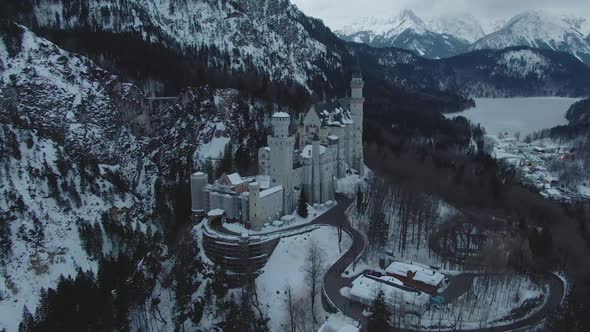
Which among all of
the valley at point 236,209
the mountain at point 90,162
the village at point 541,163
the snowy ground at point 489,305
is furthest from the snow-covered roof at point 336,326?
the village at point 541,163

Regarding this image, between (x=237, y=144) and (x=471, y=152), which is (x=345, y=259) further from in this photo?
(x=471, y=152)

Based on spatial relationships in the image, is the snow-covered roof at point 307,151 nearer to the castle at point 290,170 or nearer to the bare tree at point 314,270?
the castle at point 290,170

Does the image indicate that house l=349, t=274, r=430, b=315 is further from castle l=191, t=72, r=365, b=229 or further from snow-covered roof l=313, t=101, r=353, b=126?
snow-covered roof l=313, t=101, r=353, b=126

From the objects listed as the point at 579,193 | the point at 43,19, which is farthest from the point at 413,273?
the point at 43,19

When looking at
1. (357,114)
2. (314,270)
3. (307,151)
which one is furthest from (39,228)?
(357,114)

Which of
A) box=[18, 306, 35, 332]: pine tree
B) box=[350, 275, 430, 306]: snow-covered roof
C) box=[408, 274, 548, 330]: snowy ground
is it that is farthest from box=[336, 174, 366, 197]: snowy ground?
box=[18, 306, 35, 332]: pine tree

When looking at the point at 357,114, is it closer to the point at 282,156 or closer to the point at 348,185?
the point at 348,185
